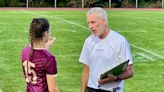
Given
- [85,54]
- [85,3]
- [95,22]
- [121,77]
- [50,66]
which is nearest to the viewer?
[50,66]

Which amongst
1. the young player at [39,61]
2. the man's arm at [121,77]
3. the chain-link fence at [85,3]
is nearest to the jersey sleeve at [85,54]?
the man's arm at [121,77]

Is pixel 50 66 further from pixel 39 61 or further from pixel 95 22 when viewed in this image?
pixel 95 22

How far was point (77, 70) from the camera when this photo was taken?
13531mm

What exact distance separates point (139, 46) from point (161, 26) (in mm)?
9673

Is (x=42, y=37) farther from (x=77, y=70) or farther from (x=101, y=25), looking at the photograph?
(x=77, y=70)

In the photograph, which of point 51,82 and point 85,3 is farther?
point 85,3

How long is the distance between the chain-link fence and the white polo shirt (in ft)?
148

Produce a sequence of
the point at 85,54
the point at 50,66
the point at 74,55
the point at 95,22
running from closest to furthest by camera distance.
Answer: the point at 50,66
the point at 95,22
the point at 85,54
the point at 74,55

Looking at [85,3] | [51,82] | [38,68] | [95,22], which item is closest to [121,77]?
[95,22]

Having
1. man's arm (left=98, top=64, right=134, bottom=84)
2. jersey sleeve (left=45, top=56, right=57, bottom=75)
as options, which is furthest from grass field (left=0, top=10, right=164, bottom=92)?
jersey sleeve (left=45, top=56, right=57, bottom=75)

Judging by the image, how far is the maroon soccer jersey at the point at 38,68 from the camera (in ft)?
18.0

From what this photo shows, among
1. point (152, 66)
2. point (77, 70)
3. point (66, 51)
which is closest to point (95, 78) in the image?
point (77, 70)

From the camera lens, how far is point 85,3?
52969mm

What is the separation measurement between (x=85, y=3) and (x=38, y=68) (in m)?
47.6
